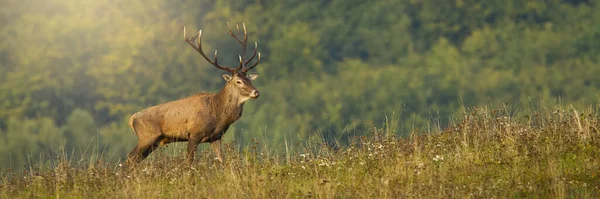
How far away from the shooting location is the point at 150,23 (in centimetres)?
8144

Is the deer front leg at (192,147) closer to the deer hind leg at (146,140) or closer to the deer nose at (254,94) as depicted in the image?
the deer hind leg at (146,140)

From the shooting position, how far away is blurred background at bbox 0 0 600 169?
7062 cm

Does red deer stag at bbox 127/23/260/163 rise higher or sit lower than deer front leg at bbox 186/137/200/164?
higher

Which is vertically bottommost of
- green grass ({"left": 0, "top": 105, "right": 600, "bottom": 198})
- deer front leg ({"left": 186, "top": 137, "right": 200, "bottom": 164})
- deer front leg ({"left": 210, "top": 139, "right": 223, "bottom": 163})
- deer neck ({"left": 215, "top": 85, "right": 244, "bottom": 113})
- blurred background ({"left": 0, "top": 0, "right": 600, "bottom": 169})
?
blurred background ({"left": 0, "top": 0, "right": 600, "bottom": 169})

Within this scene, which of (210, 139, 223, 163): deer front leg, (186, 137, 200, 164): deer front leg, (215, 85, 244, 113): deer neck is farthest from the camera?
(215, 85, 244, 113): deer neck

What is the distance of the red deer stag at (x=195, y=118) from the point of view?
1243 centimetres

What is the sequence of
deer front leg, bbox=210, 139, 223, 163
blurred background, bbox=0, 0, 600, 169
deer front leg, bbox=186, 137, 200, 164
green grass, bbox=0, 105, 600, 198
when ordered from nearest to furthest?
green grass, bbox=0, 105, 600, 198, deer front leg, bbox=186, 137, 200, 164, deer front leg, bbox=210, 139, 223, 163, blurred background, bbox=0, 0, 600, 169

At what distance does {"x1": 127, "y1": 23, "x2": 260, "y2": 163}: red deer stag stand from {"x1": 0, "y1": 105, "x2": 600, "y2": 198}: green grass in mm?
1337

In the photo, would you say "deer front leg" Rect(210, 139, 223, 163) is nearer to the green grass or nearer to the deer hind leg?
the deer hind leg

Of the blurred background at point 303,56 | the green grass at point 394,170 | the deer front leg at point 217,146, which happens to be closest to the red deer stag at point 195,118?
the deer front leg at point 217,146

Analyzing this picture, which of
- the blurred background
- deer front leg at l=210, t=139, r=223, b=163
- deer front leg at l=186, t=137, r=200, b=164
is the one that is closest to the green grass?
deer front leg at l=186, t=137, r=200, b=164

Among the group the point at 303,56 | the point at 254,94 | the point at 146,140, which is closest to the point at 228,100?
the point at 254,94

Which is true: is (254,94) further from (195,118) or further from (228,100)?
(195,118)

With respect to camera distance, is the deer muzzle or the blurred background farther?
the blurred background
